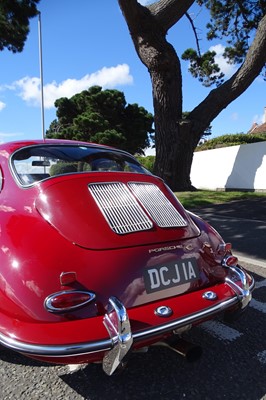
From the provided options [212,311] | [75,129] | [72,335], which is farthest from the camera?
[75,129]

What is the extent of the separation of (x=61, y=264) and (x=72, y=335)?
430 millimetres

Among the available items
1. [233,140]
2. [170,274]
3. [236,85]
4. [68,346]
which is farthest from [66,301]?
[233,140]

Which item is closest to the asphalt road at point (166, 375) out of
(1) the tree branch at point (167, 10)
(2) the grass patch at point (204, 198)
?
(2) the grass patch at point (204, 198)

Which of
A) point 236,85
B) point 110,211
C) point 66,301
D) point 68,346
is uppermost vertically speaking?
point 236,85

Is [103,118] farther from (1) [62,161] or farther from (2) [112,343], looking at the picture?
(2) [112,343]

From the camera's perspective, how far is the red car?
1932 millimetres

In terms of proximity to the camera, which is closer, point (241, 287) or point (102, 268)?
point (102, 268)

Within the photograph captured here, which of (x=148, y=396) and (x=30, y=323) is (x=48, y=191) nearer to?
(x=30, y=323)

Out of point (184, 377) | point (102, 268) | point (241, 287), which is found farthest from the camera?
point (241, 287)

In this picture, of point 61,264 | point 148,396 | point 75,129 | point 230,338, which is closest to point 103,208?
point 61,264

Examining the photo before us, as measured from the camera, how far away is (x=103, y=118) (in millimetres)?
30359

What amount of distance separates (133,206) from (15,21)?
1405cm

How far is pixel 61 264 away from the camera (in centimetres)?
214

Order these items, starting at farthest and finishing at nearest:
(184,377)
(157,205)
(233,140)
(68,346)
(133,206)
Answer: (233,140)
(157,205)
(133,206)
(184,377)
(68,346)
